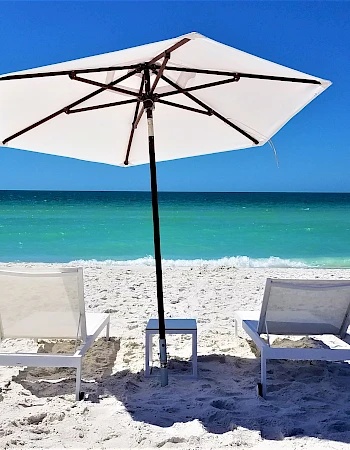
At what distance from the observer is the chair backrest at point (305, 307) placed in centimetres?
287

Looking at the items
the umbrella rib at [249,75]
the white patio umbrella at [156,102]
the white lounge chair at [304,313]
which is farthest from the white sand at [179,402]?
the umbrella rib at [249,75]

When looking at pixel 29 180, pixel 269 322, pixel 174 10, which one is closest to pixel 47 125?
pixel 269 322

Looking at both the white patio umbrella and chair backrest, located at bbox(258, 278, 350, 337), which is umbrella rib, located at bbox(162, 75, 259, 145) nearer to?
the white patio umbrella

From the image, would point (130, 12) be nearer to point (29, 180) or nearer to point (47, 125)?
point (47, 125)

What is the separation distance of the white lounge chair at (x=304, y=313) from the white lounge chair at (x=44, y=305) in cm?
120

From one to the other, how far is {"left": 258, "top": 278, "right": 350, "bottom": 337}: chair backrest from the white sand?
0.34m

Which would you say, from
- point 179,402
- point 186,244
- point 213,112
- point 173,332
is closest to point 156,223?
point 173,332

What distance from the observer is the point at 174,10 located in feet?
25.0

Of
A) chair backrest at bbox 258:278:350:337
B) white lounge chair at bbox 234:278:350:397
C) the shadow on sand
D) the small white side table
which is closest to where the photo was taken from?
the shadow on sand

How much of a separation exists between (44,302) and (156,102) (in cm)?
170

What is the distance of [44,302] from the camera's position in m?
2.86

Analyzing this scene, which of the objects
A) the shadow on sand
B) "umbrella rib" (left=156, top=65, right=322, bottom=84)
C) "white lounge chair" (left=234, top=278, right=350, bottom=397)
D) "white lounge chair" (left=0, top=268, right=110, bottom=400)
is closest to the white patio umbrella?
"umbrella rib" (left=156, top=65, right=322, bottom=84)

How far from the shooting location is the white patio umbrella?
2426 millimetres

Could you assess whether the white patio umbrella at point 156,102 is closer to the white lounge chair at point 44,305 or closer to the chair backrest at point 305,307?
the white lounge chair at point 44,305
